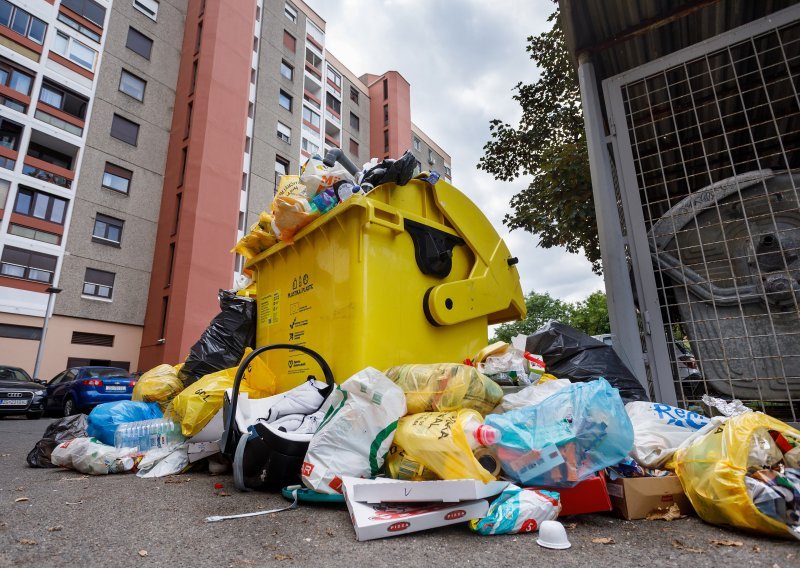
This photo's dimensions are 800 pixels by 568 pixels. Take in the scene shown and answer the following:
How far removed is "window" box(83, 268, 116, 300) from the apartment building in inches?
1.6

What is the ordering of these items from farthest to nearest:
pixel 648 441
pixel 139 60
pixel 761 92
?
pixel 139 60, pixel 761 92, pixel 648 441

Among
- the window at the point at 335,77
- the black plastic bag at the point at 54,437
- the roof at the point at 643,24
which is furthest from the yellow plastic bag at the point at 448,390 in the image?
the window at the point at 335,77

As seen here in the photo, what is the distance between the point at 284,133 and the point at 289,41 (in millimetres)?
5714

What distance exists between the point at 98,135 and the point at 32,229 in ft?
14.0

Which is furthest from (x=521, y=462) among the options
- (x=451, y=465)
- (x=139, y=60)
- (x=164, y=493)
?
(x=139, y=60)

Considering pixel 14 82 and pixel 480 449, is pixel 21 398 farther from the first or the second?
pixel 14 82

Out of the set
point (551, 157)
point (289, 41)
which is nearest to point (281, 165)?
point (289, 41)

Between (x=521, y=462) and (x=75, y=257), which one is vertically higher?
(x=75, y=257)

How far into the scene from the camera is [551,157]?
5.89 metres

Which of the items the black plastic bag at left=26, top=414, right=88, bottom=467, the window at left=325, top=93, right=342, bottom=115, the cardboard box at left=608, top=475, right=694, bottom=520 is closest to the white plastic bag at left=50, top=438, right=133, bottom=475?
the black plastic bag at left=26, top=414, right=88, bottom=467

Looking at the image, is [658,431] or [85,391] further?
[85,391]

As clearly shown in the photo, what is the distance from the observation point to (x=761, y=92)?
3.47 m

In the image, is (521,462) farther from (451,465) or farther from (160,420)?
(160,420)

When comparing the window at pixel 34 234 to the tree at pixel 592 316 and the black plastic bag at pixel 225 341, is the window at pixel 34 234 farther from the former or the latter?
the tree at pixel 592 316
